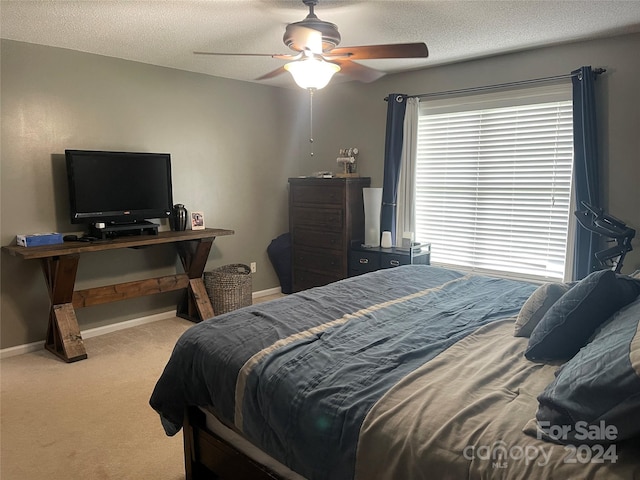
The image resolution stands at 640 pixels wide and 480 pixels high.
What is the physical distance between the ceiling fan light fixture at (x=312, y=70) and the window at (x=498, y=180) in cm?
195

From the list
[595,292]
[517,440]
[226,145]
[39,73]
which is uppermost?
[39,73]

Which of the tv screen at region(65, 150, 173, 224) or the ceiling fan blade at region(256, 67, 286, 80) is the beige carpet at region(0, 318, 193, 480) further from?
the ceiling fan blade at region(256, 67, 286, 80)

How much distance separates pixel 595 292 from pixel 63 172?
3837 millimetres

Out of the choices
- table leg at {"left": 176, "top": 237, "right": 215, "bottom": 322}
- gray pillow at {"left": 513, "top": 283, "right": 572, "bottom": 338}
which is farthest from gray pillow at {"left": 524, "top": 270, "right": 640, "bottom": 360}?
table leg at {"left": 176, "top": 237, "right": 215, "bottom": 322}

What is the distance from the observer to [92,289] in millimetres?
3688

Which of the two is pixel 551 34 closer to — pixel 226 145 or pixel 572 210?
pixel 572 210

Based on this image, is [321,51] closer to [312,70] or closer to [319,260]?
[312,70]

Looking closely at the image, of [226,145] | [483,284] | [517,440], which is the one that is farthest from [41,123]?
[517,440]

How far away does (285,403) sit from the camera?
1.46 m

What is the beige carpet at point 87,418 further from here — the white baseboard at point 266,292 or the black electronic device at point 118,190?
the white baseboard at point 266,292

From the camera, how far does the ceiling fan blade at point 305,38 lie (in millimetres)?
2375

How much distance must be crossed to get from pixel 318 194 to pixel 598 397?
3.91 m

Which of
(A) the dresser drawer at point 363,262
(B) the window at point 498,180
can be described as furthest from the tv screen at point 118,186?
(B) the window at point 498,180

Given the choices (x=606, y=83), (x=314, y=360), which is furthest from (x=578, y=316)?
(x=606, y=83)
